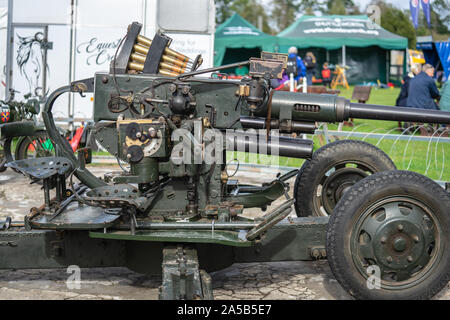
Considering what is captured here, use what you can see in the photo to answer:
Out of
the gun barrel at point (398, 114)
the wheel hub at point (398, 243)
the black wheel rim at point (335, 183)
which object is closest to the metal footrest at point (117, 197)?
the wheel hub at point (398, 243)

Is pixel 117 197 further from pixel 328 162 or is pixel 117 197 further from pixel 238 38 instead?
pixel 238 38

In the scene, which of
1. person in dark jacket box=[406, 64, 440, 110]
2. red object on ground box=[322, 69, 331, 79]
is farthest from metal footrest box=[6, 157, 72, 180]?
red object on ground box=[322, 69, 331, 79]

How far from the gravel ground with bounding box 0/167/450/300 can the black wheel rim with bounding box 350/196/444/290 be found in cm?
60

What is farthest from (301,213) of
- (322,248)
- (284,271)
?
(322,248)

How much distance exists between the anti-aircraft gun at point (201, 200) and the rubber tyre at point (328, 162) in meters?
0.76

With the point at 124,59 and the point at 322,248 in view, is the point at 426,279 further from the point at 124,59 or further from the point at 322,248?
the point at 124,59

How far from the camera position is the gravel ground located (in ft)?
14.8

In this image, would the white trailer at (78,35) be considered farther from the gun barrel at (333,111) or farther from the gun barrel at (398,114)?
the gun barrel at (398,114)

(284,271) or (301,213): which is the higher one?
(301,213)

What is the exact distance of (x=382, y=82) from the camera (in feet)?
124

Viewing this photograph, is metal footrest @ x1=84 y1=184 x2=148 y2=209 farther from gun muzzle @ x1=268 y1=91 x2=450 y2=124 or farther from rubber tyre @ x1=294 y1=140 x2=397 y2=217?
rubber tyre @ x1=294 y1=140 x2=397 y2=217

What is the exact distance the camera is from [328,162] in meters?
5.50
